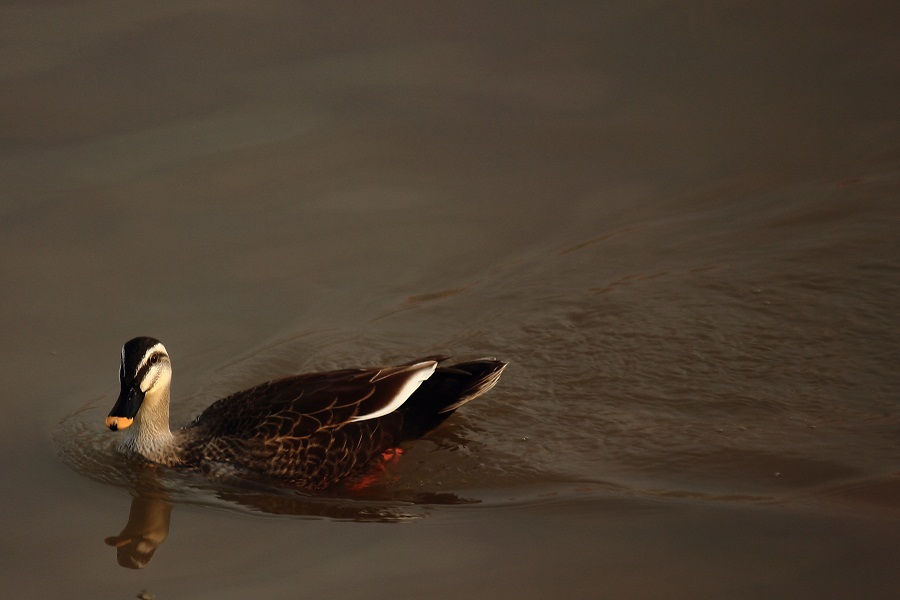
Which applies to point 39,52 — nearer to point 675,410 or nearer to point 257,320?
point 257,320

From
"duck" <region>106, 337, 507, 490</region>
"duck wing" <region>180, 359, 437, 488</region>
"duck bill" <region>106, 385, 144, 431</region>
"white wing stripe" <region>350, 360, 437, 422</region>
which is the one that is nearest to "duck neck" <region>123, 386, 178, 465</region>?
"duck" <region>106, 337, 507, 490</region>

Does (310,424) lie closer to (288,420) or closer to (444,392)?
(288,420)

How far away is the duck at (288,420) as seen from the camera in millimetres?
6969

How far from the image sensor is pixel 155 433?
7.18m

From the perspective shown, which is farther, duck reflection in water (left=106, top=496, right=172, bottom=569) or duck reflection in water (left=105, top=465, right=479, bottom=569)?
duck reflection in water (left=105, top=465, right=479, bottom=569)

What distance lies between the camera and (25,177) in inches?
393

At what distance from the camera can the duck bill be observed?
6695 mm

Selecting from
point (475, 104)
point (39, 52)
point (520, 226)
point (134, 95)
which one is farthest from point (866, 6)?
point (39, 52)

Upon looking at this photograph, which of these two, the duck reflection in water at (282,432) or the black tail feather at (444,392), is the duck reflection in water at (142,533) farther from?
the black tail feather at (444,392)

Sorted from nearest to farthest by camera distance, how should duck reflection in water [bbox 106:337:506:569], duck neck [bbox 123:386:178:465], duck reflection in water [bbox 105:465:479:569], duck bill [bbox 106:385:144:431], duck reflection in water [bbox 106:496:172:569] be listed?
duck reflection in water [bbox 106:496:172:569], duck reflection in water [bbox 105:465:479:569], duck bill [bbox 106:385:144:431], duck reflection in water [bbox 106:337:506:569], duck neck [bbox 123:386:178:465]

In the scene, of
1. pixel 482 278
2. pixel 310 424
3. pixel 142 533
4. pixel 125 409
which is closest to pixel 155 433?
pixel 125 409

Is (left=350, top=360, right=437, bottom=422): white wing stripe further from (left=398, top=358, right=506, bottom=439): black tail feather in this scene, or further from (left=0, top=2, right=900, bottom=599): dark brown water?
(left=0, top=2, right=900, bottom=599): dark brown water

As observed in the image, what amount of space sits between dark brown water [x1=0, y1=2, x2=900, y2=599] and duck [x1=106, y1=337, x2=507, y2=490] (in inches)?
7.4

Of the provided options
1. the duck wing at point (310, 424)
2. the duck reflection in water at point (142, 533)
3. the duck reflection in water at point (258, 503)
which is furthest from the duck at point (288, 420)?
the duck reflection in water at point (142, 533)
